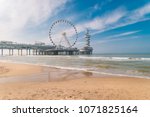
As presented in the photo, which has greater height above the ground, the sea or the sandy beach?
the sea

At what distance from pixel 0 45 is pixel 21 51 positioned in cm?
1654

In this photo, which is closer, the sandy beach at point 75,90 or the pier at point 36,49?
the sandy beach at point 75,90

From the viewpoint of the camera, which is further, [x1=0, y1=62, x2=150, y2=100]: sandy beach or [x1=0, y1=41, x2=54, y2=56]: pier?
[x1=0, y1=41, x2=54, y2=56]: pier

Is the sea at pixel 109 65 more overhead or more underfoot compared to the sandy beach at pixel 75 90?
more overhead

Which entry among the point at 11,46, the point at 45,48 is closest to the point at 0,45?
the point at 11,46

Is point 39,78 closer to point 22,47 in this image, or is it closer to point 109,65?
point 109,65

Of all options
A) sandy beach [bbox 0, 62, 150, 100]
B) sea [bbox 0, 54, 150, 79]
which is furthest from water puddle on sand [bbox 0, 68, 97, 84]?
sea [bbox 0, 54, 150, 79]

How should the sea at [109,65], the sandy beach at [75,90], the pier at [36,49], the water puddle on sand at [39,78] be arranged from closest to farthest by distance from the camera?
the sandy beach at [75,90]
the water puddle on sand at [39,78]
the sea at [109,65]
the pier at [36,49]

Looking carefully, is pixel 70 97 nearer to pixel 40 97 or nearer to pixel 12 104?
pixel 40 97

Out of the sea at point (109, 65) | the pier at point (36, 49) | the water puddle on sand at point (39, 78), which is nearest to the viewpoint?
the water puddle on sand at point (39, 78)

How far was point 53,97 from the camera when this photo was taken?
5.91 m

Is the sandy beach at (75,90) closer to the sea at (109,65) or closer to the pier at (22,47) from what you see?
the sea at (109,65)

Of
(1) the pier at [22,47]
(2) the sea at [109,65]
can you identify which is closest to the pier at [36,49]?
(1) the pier at [22,47]

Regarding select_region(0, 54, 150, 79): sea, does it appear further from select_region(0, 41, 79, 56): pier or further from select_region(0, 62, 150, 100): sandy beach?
select_region(0, 41, 79, 56): pier
